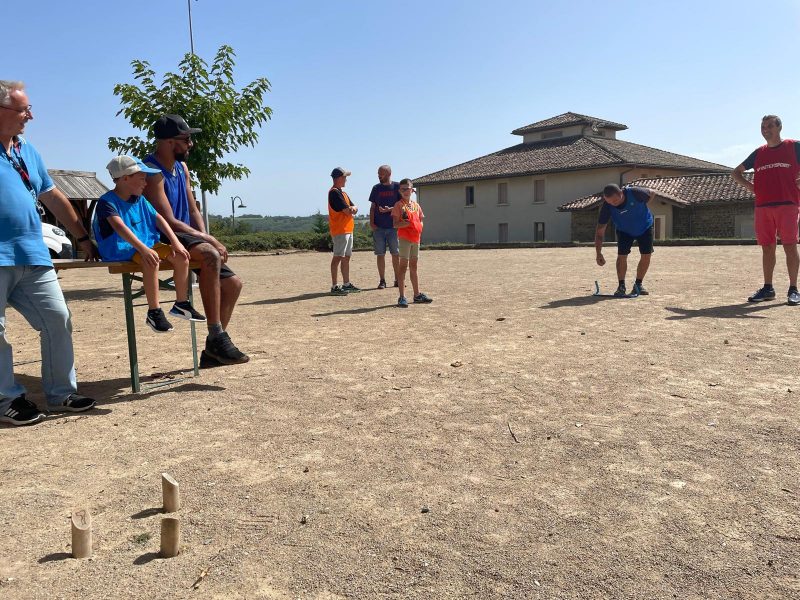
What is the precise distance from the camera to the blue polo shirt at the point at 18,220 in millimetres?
3719

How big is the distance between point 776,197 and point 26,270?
795 cm

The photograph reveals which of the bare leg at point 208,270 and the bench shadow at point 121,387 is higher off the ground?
the bare leg at point 208,270

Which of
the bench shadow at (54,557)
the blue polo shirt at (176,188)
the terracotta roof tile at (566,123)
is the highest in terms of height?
the terracotta roof tile at (566,123)

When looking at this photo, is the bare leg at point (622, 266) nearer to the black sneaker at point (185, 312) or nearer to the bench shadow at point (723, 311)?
the bench shadow at point (723, 311)

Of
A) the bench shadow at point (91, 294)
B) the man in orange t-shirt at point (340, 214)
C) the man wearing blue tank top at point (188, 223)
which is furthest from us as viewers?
the bench shadow at point (91, 294)

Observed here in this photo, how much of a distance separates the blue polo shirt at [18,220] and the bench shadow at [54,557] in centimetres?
200

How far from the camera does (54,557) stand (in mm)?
2299

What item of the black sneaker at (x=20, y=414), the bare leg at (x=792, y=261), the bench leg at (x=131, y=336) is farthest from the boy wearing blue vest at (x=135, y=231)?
the bare leg at (x=792, y=261)

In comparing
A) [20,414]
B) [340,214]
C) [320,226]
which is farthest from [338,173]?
[320,226]

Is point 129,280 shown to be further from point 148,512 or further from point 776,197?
point 776,197

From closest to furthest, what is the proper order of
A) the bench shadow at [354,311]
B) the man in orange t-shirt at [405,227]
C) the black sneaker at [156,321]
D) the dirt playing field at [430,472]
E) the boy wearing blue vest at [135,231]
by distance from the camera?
the dirt playing field at [430,472]
the boy wearing blue vest at [135,231]
the black sneaker at [156,321]
the bench shadow at [354,311]
the man in orange t-shirt at [405,227]

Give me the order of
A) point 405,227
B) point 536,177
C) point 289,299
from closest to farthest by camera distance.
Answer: point 405,227
point 289,299
point 536,177

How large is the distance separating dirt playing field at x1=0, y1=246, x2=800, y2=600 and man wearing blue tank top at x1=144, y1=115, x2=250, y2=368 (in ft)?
0.97

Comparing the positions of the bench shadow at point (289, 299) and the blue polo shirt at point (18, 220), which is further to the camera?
the bench shadow at point (289, 299)
